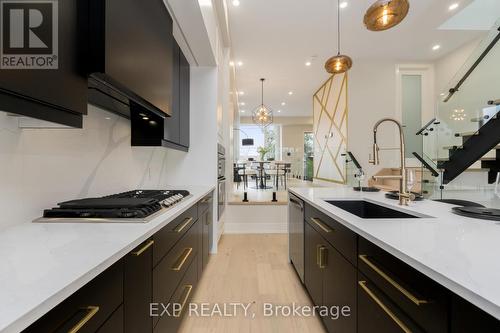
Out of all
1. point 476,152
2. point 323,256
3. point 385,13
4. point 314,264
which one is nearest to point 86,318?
point 323,256

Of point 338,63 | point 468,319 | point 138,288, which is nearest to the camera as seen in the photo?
point 468,319

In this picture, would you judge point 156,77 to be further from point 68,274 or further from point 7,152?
point 68,274

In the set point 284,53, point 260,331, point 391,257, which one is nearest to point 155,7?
point 391,257

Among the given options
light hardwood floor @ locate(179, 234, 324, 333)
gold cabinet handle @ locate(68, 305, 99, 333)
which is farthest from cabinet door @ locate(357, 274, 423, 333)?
gold cabinet handle @ locate(68, 305, 99, 333)

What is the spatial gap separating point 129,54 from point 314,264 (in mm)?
1757

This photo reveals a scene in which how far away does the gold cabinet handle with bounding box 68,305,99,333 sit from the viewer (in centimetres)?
55

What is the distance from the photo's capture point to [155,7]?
142 cm

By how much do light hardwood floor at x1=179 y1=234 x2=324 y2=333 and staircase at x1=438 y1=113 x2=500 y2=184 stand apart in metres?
3.15

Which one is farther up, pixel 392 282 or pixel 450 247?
pixel 450 247

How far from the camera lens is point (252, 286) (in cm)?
217

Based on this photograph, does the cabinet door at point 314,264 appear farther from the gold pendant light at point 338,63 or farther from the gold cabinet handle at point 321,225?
the gold pendant light at point 338,63

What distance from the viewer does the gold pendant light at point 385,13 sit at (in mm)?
2279

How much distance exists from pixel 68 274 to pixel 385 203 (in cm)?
166

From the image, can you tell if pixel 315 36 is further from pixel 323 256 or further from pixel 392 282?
pixel 392 282
